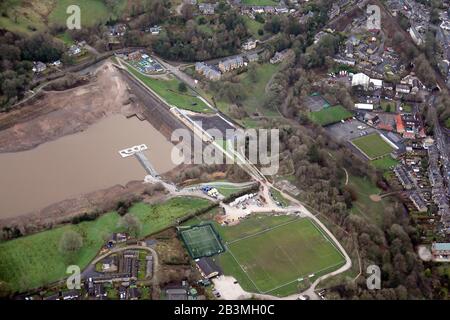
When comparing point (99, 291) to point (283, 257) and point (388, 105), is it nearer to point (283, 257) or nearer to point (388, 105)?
point (283, 257)

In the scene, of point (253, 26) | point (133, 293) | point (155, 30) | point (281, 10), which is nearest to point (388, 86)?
point (253, 26)

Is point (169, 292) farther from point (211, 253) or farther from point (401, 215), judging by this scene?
point (401, 215)

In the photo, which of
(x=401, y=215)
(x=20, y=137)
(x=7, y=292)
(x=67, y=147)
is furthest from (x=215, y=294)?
(x=20, y=137)

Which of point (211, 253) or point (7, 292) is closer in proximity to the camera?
point (7, 292)

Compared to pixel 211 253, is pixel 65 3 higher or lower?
higher

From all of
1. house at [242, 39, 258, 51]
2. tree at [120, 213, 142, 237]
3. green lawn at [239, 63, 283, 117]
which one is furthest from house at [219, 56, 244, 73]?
tree at [120, 213, 142, 237]

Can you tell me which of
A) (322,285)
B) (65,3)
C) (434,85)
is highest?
(65,3)
